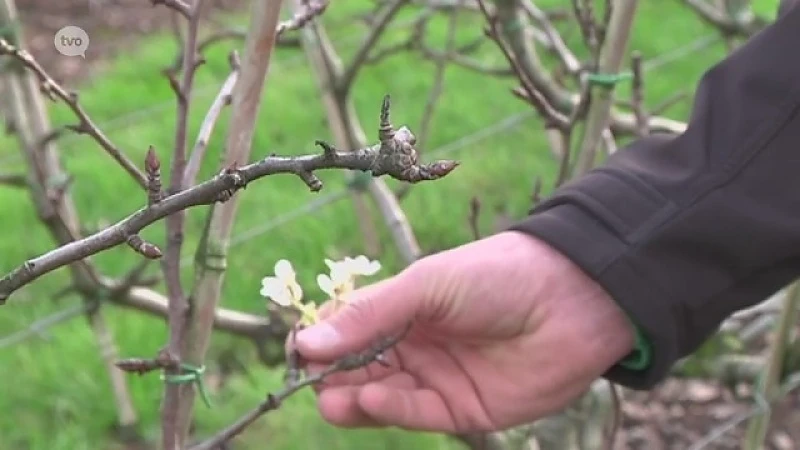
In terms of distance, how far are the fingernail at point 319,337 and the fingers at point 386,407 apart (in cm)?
11

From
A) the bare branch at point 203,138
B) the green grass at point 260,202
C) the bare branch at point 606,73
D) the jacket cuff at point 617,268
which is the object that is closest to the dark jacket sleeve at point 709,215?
the jacket cuff at point 617,268

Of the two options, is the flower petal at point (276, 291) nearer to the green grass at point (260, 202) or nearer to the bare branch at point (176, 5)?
the bare branch at point (176, 5)

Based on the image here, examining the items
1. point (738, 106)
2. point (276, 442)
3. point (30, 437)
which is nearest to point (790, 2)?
point (738, 106)

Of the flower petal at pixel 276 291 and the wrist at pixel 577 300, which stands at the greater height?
the flower petal at pixel 276 291

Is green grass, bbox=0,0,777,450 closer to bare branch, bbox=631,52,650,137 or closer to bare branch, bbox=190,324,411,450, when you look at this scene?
bare branch, bbox=631,52,650,137

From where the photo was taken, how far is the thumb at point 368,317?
44.8 inches

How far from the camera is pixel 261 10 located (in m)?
0.87

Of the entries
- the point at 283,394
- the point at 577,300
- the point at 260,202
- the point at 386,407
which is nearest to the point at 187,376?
the point at 283,394

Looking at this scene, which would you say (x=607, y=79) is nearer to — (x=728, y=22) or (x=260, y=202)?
(x=728, y=22)

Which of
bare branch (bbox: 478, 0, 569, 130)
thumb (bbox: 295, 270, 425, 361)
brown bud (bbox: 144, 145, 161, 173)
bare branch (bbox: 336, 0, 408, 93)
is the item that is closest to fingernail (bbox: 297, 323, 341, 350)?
thumb (bbox: 295, 270, 425, 361)

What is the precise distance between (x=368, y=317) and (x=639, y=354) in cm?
30

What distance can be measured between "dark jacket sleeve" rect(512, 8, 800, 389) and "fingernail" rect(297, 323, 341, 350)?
24 centimetres

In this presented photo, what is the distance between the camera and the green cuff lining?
45.4 inches

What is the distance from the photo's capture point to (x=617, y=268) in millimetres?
1099
